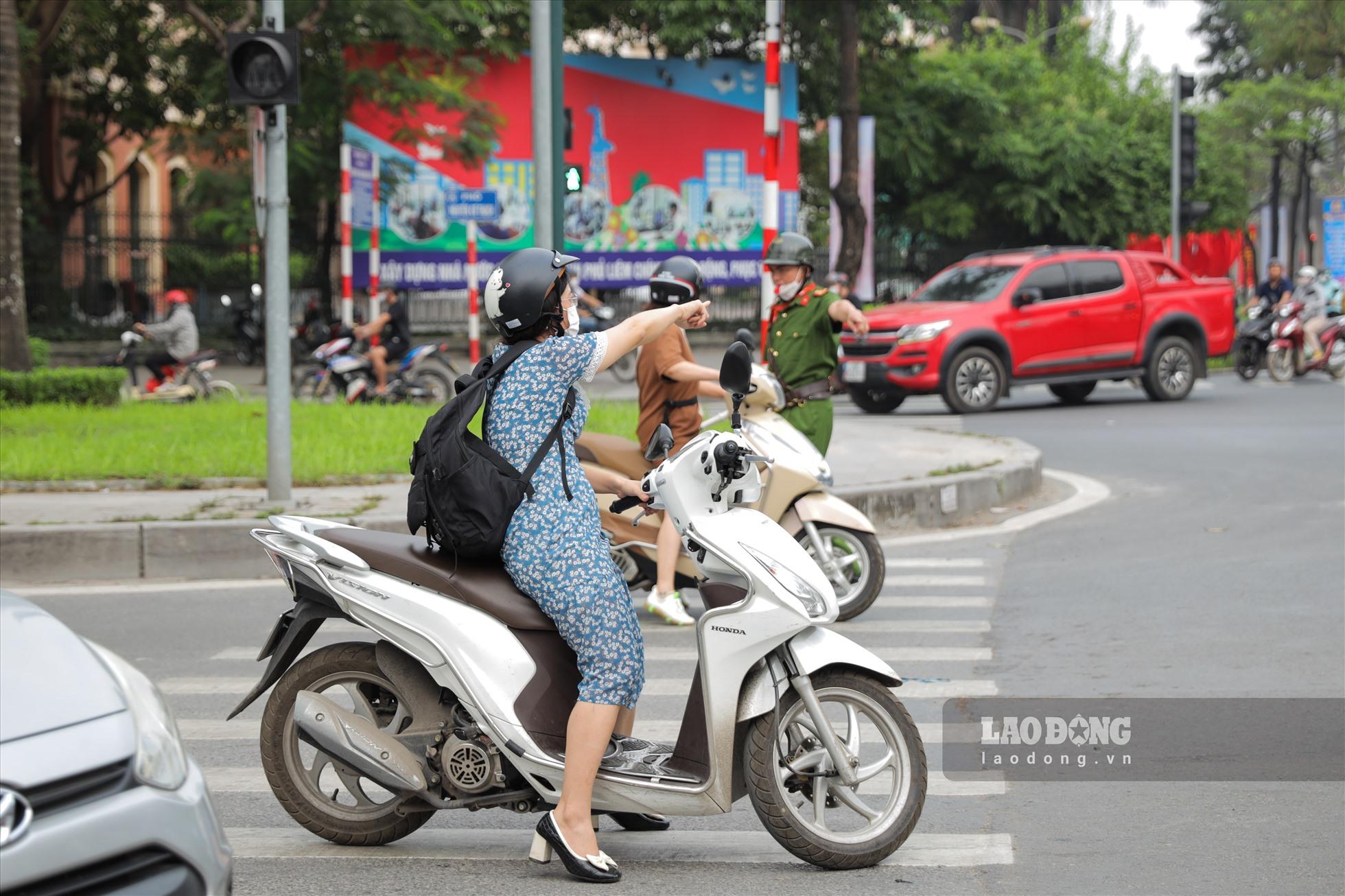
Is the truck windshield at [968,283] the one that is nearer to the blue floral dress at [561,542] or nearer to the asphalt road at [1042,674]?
the asphalt road at [1042,674]

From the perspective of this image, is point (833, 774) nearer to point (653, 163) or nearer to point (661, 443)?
point (661, 443)

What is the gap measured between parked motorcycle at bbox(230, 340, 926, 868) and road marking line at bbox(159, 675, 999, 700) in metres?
1.88

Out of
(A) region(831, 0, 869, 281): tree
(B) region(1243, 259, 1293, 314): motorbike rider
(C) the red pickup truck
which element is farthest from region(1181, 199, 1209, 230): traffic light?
(C) the red pickup truck

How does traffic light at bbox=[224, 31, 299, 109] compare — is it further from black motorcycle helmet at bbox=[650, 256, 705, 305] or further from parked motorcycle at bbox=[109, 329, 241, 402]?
parked motorcycle at bbox=[109, 329, 241, 402]

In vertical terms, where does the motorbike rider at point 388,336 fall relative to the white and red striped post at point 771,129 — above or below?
below

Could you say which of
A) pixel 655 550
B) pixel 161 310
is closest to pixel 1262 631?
pixel 655 550

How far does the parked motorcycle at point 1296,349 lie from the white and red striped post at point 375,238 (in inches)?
516

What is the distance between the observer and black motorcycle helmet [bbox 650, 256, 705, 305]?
21.6 feet

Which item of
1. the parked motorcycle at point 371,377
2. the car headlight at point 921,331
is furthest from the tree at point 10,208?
the car headlight at point 921,331

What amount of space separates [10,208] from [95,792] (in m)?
15.1

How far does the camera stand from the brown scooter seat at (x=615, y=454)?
771 cm

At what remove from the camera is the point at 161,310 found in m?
26.9

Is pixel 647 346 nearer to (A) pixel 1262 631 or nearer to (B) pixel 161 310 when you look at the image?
(A) pixel 1262 631

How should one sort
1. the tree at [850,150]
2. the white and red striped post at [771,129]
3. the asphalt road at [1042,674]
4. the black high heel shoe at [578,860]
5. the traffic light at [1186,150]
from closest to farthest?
the black high heel shoe at [578,860] < the asphalt road at [1042,674] < the white and red striped post at [771,129] < the traffic light at [1186,150] < the tree at [850,150]
